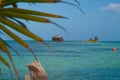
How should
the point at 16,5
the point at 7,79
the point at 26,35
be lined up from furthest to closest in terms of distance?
the point at 7,79
the point at 16,5
the point at 26,35

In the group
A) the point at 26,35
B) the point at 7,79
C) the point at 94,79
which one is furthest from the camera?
the point at 94,79

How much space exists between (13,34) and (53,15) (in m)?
0.16

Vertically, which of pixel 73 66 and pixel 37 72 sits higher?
pixel 37 72

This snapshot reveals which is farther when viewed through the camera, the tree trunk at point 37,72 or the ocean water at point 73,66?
the ocean water at point 73,66

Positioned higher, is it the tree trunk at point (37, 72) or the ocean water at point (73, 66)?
the tree trunk at point (37, 72)

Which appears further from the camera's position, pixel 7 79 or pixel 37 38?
pixel 7 79

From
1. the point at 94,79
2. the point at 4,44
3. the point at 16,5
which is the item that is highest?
the point at 16,5

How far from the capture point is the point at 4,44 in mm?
1401

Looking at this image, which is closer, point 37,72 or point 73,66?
point 37,72

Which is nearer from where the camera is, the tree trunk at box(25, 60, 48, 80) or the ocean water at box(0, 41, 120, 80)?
the tree trunk at box(25, 60, 48, 80)

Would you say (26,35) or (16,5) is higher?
(16,5)

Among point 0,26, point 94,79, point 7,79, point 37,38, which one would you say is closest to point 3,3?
point 0,26

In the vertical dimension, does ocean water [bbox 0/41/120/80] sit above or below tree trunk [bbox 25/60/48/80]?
below

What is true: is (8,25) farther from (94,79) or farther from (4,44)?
(94,79)
